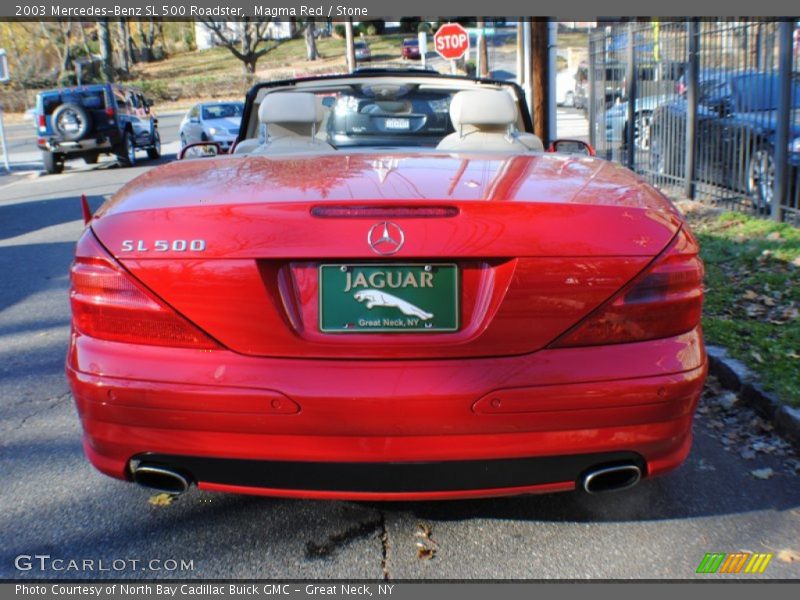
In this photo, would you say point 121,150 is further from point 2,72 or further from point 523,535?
point 523,535

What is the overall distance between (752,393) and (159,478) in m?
3.04

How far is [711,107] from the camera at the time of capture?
9.92 m

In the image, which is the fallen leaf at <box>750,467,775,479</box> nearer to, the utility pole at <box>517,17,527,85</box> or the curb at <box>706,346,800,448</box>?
the curb at <box>706,346,800,448</box>

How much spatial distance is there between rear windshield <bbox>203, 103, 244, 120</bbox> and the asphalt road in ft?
63.5

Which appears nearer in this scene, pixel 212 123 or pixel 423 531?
pixel 423 531

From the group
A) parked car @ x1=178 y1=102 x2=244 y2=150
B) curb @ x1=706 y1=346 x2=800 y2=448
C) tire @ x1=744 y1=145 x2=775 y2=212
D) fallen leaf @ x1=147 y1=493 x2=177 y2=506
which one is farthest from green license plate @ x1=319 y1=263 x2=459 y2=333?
parked car @ x1=178 y1=102 x2=244 y2=150

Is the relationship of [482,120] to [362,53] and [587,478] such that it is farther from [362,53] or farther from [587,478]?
[362,53]

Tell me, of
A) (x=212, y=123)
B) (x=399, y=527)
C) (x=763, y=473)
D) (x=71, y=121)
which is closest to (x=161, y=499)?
(x=399, y=527)

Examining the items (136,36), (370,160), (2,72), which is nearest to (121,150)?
(2,72)

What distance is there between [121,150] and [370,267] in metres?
20.5

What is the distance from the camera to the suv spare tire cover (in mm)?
20562

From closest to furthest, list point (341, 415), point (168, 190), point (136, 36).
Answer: point (341, 415)
point (168, 190)
point (136, 36)

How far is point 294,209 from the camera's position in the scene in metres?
2.67

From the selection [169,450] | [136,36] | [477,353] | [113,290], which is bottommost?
[169,450]
